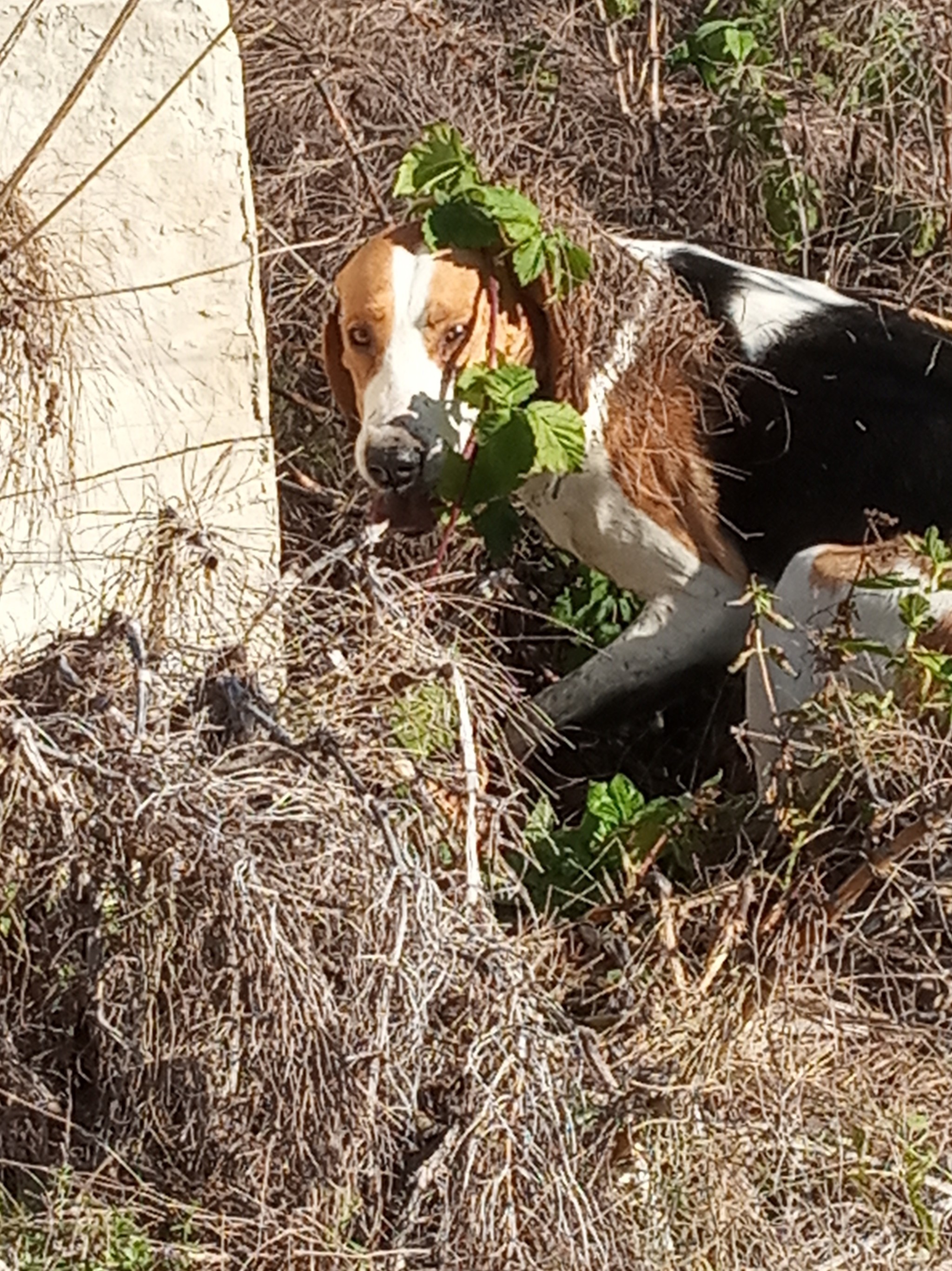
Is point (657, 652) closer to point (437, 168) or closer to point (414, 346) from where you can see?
point (414, 346)

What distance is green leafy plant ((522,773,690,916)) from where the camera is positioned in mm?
4379

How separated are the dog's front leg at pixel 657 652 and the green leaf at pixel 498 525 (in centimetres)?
42

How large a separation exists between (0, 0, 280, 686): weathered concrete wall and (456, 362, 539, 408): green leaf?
45 cm

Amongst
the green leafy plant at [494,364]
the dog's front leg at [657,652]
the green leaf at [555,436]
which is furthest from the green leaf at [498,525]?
the dog's front leg at [657,652]

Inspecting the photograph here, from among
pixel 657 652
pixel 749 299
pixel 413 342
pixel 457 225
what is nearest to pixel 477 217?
pixel 457 225

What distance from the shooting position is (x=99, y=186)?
4629 millimetres

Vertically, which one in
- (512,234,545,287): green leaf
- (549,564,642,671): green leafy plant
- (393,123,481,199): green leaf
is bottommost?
(549,564,642,671): green leafy plant

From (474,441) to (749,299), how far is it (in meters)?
0.87

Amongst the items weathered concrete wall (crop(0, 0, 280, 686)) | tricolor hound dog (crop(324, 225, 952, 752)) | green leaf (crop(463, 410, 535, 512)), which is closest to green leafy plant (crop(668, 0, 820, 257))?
tricolor hound dog (crop(324, 225, 952, 752))

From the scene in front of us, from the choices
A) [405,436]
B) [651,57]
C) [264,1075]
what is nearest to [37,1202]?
[264,1075]

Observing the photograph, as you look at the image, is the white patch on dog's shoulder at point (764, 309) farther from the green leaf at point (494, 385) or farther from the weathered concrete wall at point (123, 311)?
the weathered concrete wall at point (123, 311)

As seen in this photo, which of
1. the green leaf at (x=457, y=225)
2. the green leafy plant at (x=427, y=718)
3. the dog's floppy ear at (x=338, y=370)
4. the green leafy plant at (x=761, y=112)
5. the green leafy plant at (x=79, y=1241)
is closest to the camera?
the green leafy plant at (x=79, y=1241)

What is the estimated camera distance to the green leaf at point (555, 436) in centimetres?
472

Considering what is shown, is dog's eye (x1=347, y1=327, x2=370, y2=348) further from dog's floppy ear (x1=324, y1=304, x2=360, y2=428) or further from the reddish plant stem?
the reddish plant stem
